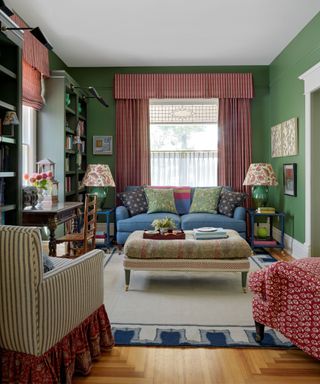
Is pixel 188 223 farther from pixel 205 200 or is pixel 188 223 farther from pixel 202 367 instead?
pixel 202 367

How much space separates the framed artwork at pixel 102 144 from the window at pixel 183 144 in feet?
2.42

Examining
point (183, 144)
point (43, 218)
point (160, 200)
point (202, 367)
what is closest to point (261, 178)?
point (160, 200)

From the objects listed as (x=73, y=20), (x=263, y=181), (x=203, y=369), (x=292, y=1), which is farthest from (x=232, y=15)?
(x=203, y=369)

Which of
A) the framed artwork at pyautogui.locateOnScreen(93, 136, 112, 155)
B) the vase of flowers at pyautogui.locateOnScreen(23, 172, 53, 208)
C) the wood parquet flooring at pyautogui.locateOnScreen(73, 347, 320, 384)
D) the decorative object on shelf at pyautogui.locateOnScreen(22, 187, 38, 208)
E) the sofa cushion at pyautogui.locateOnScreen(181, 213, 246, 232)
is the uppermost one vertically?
the framed artwork at pyautogui.locateOnScreen(93, 136, 112, 155)

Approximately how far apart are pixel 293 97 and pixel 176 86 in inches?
81.0

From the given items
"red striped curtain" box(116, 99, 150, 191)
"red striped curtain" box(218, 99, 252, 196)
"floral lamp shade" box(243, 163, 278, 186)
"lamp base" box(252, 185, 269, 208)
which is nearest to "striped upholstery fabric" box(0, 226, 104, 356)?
"floral lamp shade" box(243, 163, 278, 186)

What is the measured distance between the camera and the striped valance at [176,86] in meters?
6.72

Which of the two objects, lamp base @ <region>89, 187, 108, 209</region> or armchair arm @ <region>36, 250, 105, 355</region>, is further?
lamp base @ <region>89, 187, 108, 209</region>

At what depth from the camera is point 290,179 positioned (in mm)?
5582

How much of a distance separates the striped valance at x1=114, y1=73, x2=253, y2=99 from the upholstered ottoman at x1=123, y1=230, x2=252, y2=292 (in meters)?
3.61

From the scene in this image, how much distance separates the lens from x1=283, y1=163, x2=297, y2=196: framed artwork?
541 centimetres

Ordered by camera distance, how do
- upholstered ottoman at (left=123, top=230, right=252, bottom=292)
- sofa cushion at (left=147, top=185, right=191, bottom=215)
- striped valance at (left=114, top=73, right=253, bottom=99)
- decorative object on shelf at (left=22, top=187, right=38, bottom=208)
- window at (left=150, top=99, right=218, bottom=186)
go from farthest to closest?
window at (left=150, top=99, right=218, bottom=186) < striped valance at (left=114, top=73, right=253, bottom=99) < sofa cushion at (left=147, top=185, right=191, bottom=215) < decorative object on shelf at (left=22, top=187, right=38, bottom=208) < upholstered ottoman at (left=123, top=230, right=252, bottom=292)

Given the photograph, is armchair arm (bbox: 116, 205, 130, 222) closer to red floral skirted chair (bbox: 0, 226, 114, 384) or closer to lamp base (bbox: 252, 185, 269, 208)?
lamp base (bbox: 252, 185, 269, 208)

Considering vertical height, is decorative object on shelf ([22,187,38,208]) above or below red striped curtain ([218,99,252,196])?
below
